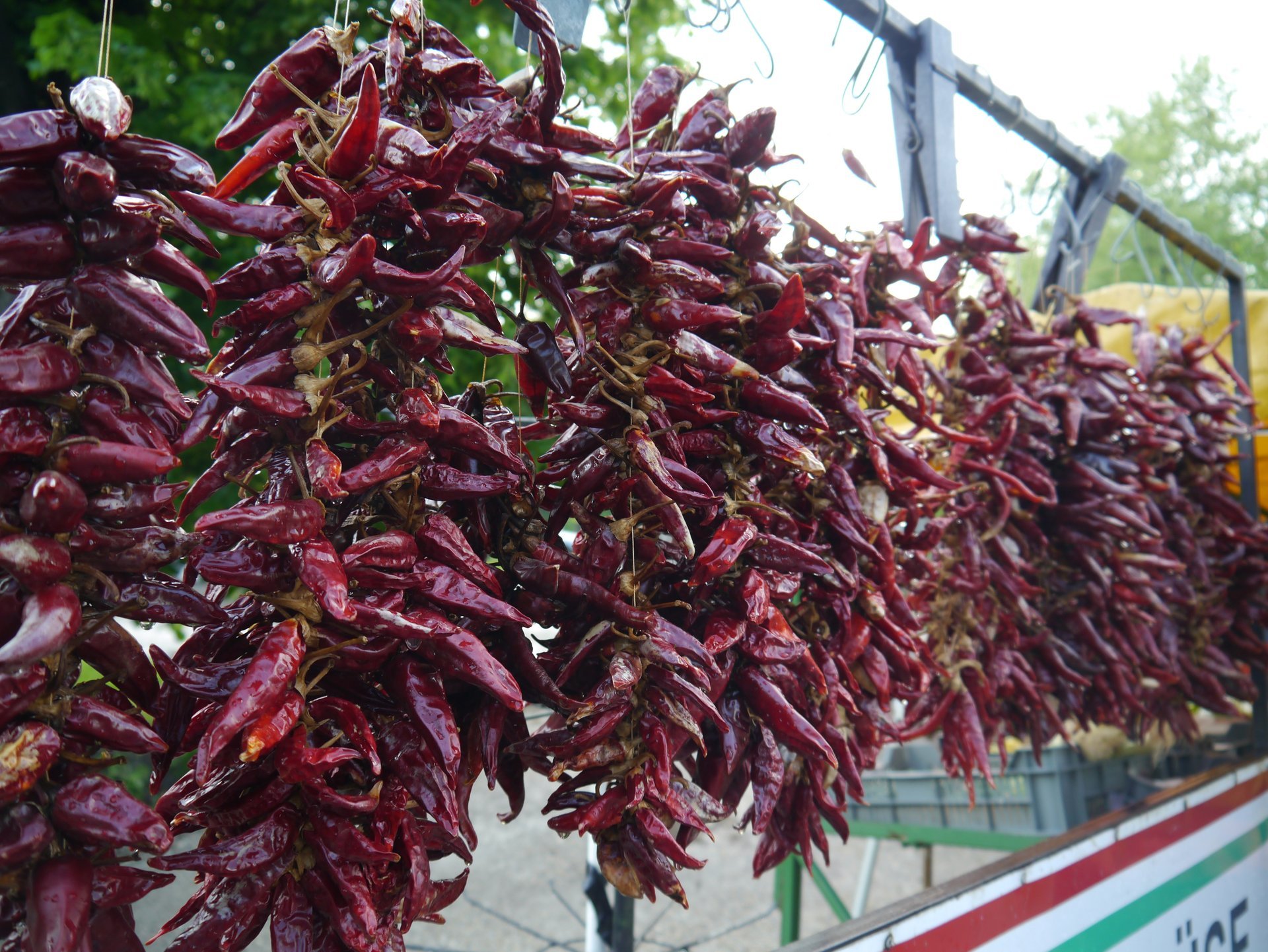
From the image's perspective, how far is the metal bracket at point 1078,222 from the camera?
2.69 meters

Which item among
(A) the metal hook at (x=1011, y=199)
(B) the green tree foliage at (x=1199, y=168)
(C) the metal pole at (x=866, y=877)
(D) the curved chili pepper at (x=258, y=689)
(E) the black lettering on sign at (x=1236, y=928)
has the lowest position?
(C) the metal pole at (x=866, y=877)

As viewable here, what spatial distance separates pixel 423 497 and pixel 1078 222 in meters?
2.49

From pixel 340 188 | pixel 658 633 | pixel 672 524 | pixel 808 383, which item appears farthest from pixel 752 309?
pixel 340 188

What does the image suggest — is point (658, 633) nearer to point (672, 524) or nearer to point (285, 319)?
point (672, 524)

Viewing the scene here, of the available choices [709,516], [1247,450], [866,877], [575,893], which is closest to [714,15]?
[709,516]

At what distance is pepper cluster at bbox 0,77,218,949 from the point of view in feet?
2.50

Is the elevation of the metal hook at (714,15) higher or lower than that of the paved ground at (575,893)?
higher

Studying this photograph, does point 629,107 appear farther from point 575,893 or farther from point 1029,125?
point 575,893

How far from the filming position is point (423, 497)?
3.31ft

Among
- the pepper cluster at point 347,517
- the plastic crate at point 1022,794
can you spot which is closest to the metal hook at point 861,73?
the pepper cluster at point 347,517

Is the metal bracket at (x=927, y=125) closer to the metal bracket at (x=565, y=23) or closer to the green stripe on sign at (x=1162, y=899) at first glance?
the metal bracket at (x=565, y=23)

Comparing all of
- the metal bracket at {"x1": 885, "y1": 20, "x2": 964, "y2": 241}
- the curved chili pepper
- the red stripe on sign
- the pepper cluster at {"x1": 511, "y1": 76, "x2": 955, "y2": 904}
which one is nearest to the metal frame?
the metal bracket at {"x1": 885, "y1": 20, "x2": 964, "y2": 241}

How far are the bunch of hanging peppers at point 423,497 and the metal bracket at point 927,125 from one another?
17.0 inches

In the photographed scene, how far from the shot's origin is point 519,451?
1.16 m
